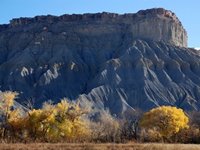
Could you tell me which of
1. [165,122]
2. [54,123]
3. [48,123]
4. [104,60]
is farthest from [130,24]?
[54,123]

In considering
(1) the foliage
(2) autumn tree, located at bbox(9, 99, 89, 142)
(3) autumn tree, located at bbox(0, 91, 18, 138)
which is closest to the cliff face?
(3) autumn tree, located at bbox(0, 91, 18, 138)

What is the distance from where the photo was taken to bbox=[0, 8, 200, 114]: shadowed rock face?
5098 inches

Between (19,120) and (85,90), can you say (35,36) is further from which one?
(19,120)

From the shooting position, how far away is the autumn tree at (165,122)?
66.0 metres

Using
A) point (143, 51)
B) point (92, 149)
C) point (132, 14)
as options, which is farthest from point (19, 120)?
point (132, 14)

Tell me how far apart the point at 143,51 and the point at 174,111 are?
245ft

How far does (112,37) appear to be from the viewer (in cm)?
16388

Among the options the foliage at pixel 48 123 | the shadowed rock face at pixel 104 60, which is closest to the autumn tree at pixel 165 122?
the foliage at pixel 48 123

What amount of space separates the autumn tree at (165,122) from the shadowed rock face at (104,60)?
150 ft

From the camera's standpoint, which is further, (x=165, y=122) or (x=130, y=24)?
(x=130, y=24)

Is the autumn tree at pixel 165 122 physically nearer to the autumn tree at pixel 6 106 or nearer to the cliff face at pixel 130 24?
the autumn tree at pixel 6 106

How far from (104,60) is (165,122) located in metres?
86.4

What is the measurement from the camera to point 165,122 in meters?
68.5

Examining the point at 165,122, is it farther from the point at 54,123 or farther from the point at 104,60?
the point at 104,60
